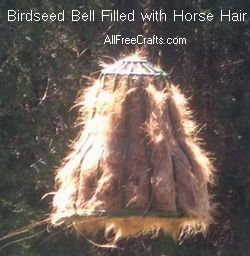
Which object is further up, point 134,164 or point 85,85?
point 85,85

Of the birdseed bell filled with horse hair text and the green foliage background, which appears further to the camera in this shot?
the green foliage background

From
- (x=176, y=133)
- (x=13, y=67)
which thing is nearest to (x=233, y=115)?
(x=13, y=67)

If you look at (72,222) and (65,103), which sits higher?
(65,103)

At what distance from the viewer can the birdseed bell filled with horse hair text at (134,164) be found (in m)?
2.63

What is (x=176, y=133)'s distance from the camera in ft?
9.17

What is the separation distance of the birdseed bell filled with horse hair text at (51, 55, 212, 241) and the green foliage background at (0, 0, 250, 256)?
3731mm

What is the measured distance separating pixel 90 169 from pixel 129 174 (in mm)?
124

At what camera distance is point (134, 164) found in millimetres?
2674

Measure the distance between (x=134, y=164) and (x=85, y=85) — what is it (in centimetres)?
403

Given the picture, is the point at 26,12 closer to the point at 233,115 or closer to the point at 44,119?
the point at 44,119

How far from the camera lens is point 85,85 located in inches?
263

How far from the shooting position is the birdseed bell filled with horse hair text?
2631 millimetres

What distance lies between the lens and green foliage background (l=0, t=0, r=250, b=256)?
667 cm

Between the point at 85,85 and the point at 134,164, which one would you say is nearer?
the point at 134,164
